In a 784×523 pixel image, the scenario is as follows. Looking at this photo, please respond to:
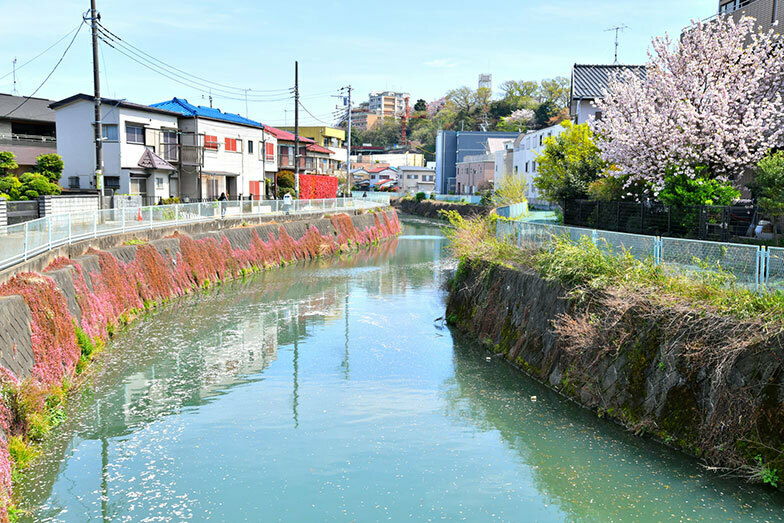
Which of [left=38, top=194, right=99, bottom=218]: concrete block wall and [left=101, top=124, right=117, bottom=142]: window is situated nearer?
[left=38, top=194, right=99, bottom=218]: concrete block wall

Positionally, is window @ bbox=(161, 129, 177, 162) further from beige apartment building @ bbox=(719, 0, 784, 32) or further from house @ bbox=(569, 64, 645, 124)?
beige apartment building @ bbox=(719, 0, 784, 32)

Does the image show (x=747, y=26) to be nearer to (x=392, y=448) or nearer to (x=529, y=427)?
(x=529, y=427)

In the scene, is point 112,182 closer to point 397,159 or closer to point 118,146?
point 118,146

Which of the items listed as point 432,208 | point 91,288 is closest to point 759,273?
point 91,288

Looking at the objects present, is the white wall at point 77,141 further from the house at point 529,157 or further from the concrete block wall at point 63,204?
the house at point 529,157

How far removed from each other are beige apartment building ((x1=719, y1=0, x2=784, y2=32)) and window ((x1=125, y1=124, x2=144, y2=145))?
29388 millimetres

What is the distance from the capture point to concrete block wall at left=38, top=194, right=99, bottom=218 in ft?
67.9

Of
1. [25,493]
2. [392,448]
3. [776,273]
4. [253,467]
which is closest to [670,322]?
[776,273]

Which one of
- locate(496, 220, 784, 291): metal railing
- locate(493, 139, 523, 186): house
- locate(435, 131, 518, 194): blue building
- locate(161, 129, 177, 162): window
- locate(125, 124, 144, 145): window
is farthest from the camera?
locate(435, 131, 518, 194): blue building

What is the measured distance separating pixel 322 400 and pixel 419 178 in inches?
3655

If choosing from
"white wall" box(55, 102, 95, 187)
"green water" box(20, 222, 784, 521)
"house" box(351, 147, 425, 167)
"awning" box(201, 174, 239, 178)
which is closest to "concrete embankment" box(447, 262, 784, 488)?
"green water" box(20, 222, 784, 521)

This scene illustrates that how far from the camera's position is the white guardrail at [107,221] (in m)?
13.8

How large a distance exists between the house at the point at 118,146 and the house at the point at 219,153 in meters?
1.99

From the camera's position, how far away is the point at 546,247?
1686 centimetres
